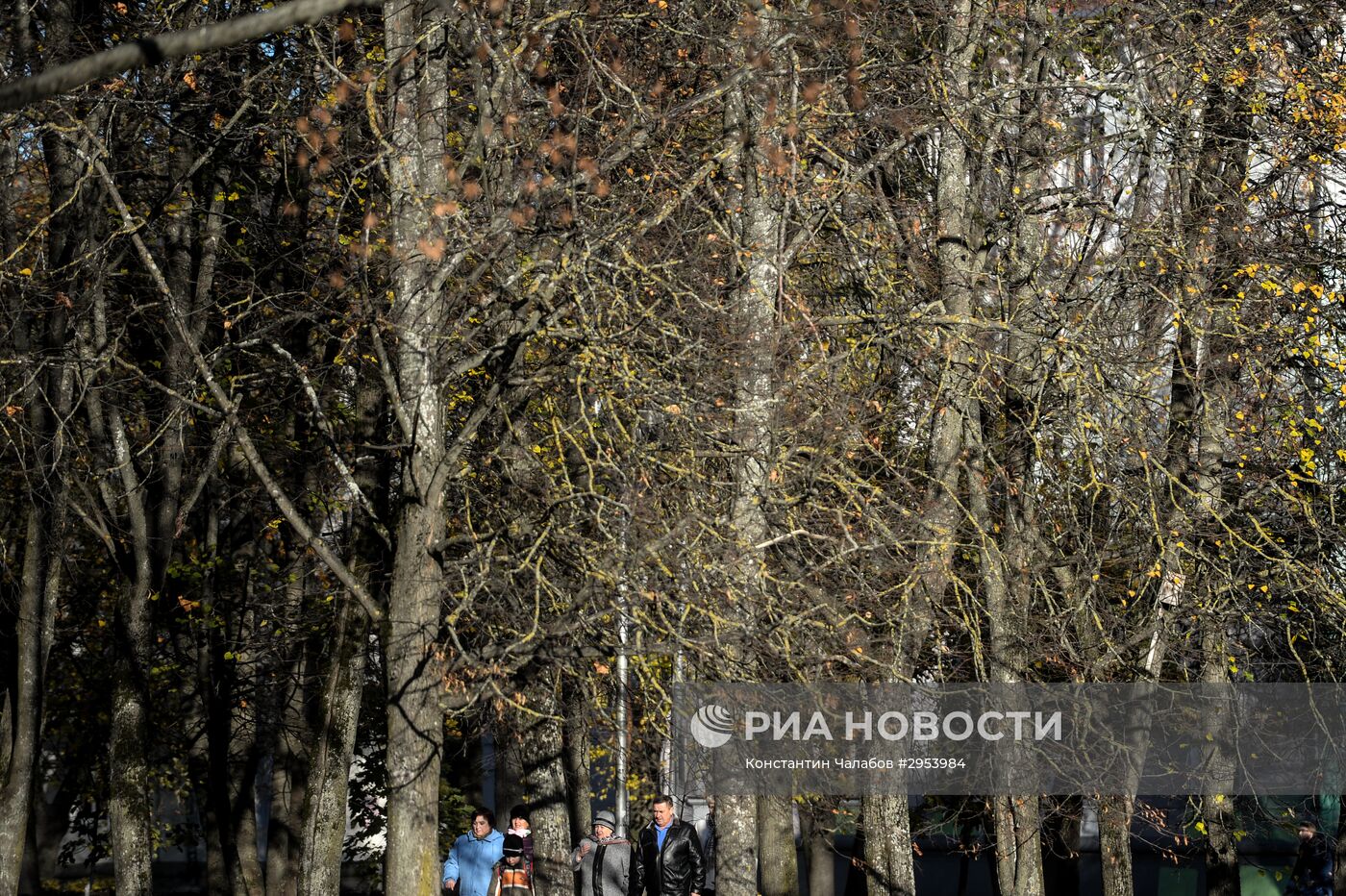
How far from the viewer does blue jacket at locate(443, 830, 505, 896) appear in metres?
13.7

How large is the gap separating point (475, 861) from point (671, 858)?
5.81 ft

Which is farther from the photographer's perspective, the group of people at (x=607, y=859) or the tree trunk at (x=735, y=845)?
the group of people at (x=607, y=859)

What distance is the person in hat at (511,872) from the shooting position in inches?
535

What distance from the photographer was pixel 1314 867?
60.6 ft

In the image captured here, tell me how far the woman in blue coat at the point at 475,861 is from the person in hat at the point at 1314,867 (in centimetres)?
933

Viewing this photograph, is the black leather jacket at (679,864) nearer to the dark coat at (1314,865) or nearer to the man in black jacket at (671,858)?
the man in black jacket at (671,858)

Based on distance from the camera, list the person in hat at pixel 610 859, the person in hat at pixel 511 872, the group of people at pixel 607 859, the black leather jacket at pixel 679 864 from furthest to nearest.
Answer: the person in hat at pixel 610 859, the person in hat at pixel 511 872, the group of people at pixel 607 859, the black leather jacket at pixel 679 864

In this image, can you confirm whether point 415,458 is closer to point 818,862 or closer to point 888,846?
point 888,846

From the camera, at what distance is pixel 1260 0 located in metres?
16.1

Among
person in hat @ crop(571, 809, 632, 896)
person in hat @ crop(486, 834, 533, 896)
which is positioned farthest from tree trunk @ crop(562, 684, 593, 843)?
person in hat @ crop(486, 834, 533, 896)

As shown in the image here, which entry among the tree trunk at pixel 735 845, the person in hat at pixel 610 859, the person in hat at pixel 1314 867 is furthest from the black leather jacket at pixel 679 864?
the person in hat at pixel 1314 867

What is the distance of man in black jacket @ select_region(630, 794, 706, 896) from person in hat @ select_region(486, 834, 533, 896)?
0.99 meters

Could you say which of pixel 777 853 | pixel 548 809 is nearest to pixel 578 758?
pixel 548 809

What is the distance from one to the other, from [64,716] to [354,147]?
1311 cm
